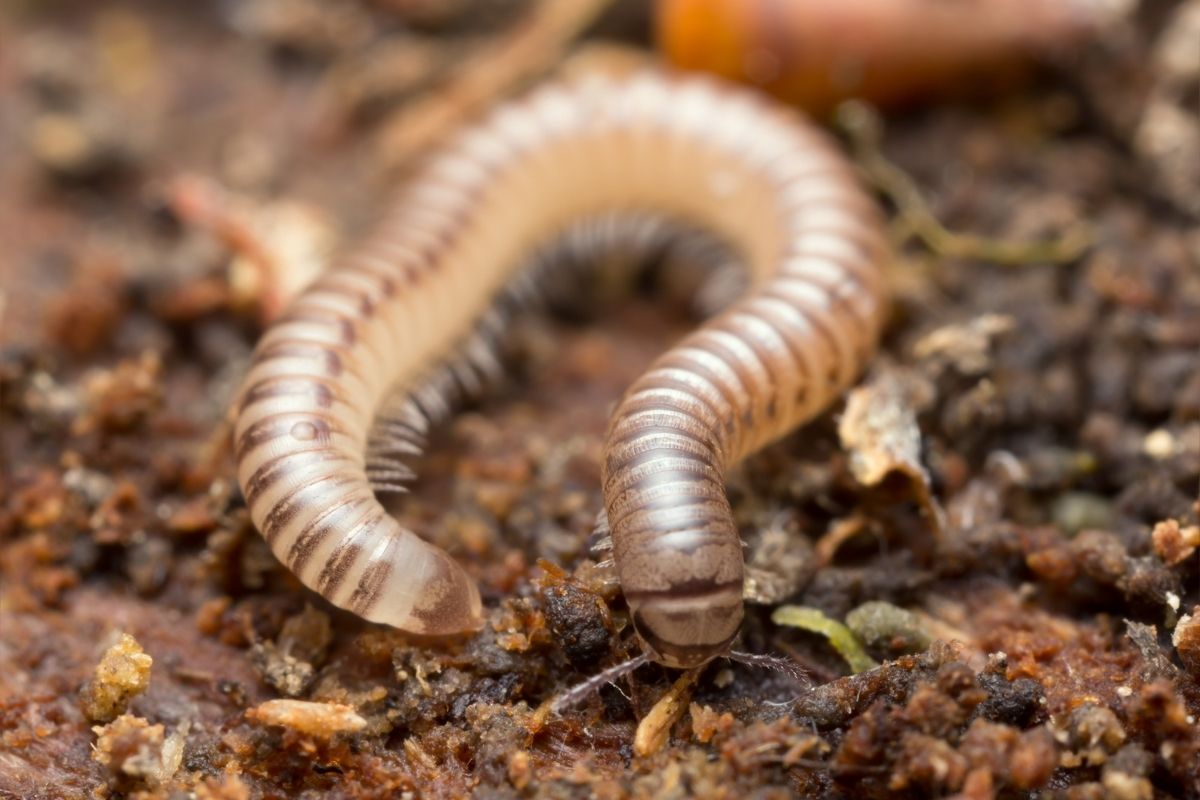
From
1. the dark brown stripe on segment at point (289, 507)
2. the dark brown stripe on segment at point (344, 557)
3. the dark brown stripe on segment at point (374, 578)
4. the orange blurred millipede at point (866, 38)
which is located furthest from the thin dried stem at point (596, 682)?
the orange blurred millipede at point (866, 38)

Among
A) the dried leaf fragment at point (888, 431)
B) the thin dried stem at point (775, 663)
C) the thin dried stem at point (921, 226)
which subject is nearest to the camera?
the thin dried stem at point (775, 663)

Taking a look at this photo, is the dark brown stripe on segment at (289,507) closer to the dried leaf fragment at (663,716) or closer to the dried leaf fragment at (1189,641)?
the dried leaf fragment at (663,716)

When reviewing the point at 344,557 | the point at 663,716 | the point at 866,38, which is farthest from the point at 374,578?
the point at 866,38

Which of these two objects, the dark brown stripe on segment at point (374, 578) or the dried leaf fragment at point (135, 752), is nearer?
the dried leaf fragment at point (135, 752)

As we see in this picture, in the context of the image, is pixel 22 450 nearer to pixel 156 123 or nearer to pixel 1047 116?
pixel 156 123

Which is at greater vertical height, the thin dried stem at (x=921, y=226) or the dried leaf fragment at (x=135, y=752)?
the thin dried stem at (x=921, y=226)

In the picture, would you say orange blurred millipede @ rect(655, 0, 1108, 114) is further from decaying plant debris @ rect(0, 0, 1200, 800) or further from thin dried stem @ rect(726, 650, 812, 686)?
thin dried stem @ rect(726, 650, 812, 686)

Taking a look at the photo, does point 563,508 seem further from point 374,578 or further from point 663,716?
point 663,716

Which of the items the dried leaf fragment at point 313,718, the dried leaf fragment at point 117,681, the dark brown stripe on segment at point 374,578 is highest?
the dark brown stripe on segment at point 374,578

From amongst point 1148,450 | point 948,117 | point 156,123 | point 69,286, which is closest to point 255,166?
point 156,123

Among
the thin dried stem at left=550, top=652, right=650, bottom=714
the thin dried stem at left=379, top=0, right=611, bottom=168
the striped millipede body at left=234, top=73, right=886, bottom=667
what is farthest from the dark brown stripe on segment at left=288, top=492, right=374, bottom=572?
the thin dried stem at left=379, top=0, right=611, bottom=168
